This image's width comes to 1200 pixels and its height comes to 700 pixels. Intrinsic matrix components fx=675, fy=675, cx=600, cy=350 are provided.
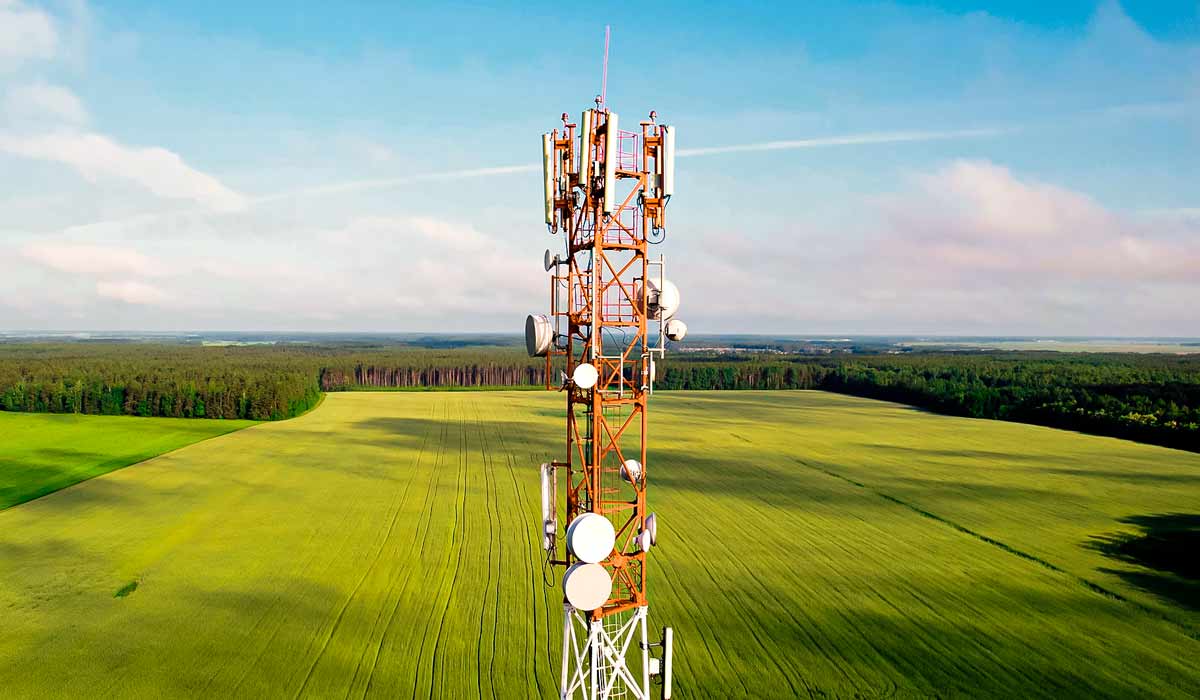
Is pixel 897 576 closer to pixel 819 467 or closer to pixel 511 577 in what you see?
pixel 511 577

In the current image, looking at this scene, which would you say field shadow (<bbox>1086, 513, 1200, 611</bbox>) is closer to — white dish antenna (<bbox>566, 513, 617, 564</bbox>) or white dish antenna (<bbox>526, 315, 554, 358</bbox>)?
white dish antenna (<bbox>566, 513, 617, 564</bbox>)

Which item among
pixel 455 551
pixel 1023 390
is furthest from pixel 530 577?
pixel 1023 390

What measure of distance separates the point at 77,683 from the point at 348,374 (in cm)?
11838

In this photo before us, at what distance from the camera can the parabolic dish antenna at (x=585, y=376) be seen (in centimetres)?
1149

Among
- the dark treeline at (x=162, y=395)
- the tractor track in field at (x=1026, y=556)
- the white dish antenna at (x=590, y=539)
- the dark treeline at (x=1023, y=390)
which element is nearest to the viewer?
the white dish antenna at (x=590, y=539)

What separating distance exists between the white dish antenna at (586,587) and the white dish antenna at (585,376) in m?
2.94

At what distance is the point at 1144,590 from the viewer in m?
23.5

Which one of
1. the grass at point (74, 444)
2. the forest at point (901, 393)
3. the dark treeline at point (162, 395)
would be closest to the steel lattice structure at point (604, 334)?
the grass at point (74, 444)

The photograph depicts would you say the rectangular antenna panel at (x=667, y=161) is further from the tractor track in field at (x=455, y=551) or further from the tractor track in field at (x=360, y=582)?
the tractor track in field at (x=360, y=582)

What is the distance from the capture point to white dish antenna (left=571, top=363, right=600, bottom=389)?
11.5m

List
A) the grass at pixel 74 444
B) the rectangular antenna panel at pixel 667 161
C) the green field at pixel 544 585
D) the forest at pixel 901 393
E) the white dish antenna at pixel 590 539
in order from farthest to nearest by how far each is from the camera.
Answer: the forest at pixel 901 393 → the grass at pixel 74 444 → the green field at pixel 544 585 → the rectangular antenna panel at pixel 667 161 → the white dish antenna at pixel 590 539

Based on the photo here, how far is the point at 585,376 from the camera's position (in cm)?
1154

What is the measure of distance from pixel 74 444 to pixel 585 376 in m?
63.2

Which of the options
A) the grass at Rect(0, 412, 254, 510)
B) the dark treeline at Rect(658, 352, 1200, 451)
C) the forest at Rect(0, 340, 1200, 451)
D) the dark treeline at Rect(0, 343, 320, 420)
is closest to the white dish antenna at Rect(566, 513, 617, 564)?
the grass at Rect(0, 412, 254, 510)
